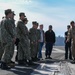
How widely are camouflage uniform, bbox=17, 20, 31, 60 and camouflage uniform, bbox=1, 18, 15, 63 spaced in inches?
59.3

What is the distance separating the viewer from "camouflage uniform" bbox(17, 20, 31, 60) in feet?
46.9

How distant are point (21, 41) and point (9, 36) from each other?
1.83m

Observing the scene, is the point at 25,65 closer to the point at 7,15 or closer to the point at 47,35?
the point at 7,15

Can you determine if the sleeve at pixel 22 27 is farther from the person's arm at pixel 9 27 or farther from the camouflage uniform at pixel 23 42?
the person's arm at pixel 9 27

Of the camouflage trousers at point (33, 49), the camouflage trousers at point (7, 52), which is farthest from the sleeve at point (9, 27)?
the camouflage trousers at point (33, 49)

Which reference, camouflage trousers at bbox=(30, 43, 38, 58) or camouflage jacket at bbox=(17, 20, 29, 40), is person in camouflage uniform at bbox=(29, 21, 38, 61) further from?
camouflage jacket at bbox=(17, 20, 29, 40)

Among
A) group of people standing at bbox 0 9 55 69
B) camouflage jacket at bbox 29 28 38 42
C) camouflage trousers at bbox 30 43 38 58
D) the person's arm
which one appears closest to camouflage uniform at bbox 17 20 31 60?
group of people standing at bbox 0 9 55 69

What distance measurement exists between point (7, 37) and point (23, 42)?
1.86 m

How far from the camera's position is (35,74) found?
439 inches

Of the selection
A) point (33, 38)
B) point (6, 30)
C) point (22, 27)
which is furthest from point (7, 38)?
point (33, 38)

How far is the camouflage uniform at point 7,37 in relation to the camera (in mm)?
12703

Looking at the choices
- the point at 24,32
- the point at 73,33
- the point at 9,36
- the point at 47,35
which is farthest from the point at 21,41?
the point at 47,35

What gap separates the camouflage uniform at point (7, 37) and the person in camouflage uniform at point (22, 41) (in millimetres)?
1509

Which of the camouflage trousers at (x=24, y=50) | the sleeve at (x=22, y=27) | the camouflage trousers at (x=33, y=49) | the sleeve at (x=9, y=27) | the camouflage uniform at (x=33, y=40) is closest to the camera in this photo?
the sleeve at (x=9, y=27)
